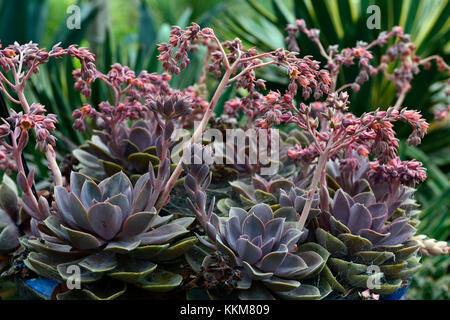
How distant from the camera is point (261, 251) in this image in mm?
826

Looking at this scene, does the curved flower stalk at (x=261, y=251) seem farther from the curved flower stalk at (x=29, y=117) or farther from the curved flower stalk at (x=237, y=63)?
the curved flower stalk at (x=29, y=117)

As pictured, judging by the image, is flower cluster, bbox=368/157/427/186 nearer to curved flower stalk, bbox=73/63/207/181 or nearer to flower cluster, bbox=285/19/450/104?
flower cluster, bbox=285/19/450/104

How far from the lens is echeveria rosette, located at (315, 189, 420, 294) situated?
902 mm

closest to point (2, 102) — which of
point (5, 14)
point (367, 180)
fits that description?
point (367, 180)

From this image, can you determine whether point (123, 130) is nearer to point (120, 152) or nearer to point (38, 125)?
point (120, 152)

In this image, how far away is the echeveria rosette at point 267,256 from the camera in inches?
32.3

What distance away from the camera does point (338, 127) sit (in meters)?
0.88

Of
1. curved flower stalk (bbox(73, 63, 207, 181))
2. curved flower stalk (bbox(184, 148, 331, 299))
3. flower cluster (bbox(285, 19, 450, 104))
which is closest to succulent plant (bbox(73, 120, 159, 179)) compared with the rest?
curved flower stalk (bbox(73, 63, 207, 181))

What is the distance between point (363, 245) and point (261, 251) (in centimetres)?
23

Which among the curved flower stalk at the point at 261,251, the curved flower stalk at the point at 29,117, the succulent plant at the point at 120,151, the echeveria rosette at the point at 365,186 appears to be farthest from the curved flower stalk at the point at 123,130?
the echeveria rosette at the point at 365,186

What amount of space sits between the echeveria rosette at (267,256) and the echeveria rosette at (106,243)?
0.27 feet

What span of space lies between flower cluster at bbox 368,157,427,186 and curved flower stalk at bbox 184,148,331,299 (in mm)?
224

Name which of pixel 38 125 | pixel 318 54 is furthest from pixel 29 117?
pixel 318 54
